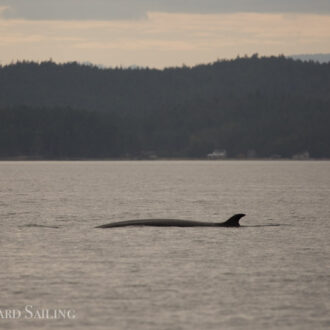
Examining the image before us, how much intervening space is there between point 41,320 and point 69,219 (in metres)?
34.3

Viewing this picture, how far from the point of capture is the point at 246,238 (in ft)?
160

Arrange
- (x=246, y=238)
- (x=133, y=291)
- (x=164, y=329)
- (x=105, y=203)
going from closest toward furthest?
(x=164, y=329)
(x=133, y=291)
(x=246, y=238)
(x=105, y=203)

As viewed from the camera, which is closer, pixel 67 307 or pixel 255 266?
pixel 67 307

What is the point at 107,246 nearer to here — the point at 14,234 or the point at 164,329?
the point at 14,234

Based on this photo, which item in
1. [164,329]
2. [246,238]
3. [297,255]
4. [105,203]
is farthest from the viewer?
[105,203]

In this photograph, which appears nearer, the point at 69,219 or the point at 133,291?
the point at 133,291

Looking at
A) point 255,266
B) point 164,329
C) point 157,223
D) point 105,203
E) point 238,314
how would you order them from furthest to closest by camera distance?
point 105,203, point 157,223, point 255,266, point 238,314, point 164,329

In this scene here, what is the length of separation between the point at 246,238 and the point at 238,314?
19.7m

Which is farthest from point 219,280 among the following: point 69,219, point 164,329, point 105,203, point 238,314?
point 105,203

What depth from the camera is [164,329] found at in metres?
27.1

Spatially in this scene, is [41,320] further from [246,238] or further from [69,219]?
[69,219]

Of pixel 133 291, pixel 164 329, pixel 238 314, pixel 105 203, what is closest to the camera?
pixel 164 329

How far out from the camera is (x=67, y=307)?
98.1 feet

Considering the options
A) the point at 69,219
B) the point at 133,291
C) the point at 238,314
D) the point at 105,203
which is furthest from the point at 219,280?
the point at 105,203
